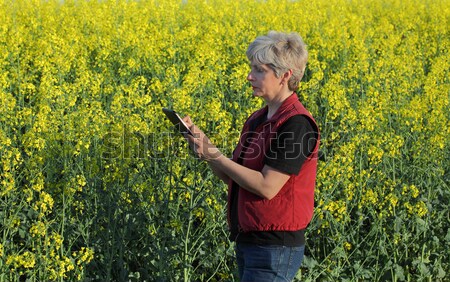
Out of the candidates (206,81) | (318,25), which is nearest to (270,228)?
(206,81)

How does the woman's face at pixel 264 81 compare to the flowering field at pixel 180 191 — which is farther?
the flowering field at pixel 180 191

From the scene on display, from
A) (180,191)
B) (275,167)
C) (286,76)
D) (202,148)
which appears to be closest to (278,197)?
(275,167)

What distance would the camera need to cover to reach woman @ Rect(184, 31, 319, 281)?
3.30m

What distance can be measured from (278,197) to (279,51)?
546mm

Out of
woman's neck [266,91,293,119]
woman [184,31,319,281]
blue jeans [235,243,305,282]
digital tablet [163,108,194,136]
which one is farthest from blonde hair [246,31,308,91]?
blue jeans [235,243,305,282]

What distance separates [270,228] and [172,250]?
1627 millimetres

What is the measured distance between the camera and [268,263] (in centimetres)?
335

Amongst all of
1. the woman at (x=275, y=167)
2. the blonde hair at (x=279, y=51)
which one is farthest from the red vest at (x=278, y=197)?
the blonde hair at (x=279, y=51)

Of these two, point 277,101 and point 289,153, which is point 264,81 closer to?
point 277,101

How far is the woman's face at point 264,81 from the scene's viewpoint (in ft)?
11.1

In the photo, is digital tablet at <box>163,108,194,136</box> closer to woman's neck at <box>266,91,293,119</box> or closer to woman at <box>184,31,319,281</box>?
woman at <box>184,31,319,281</box>

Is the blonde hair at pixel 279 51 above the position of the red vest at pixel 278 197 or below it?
above

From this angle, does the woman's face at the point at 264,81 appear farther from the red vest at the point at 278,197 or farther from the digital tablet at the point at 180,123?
the digital tablet at the point at 180,123

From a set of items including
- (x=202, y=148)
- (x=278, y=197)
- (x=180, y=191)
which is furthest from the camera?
(x=180, y=191)
